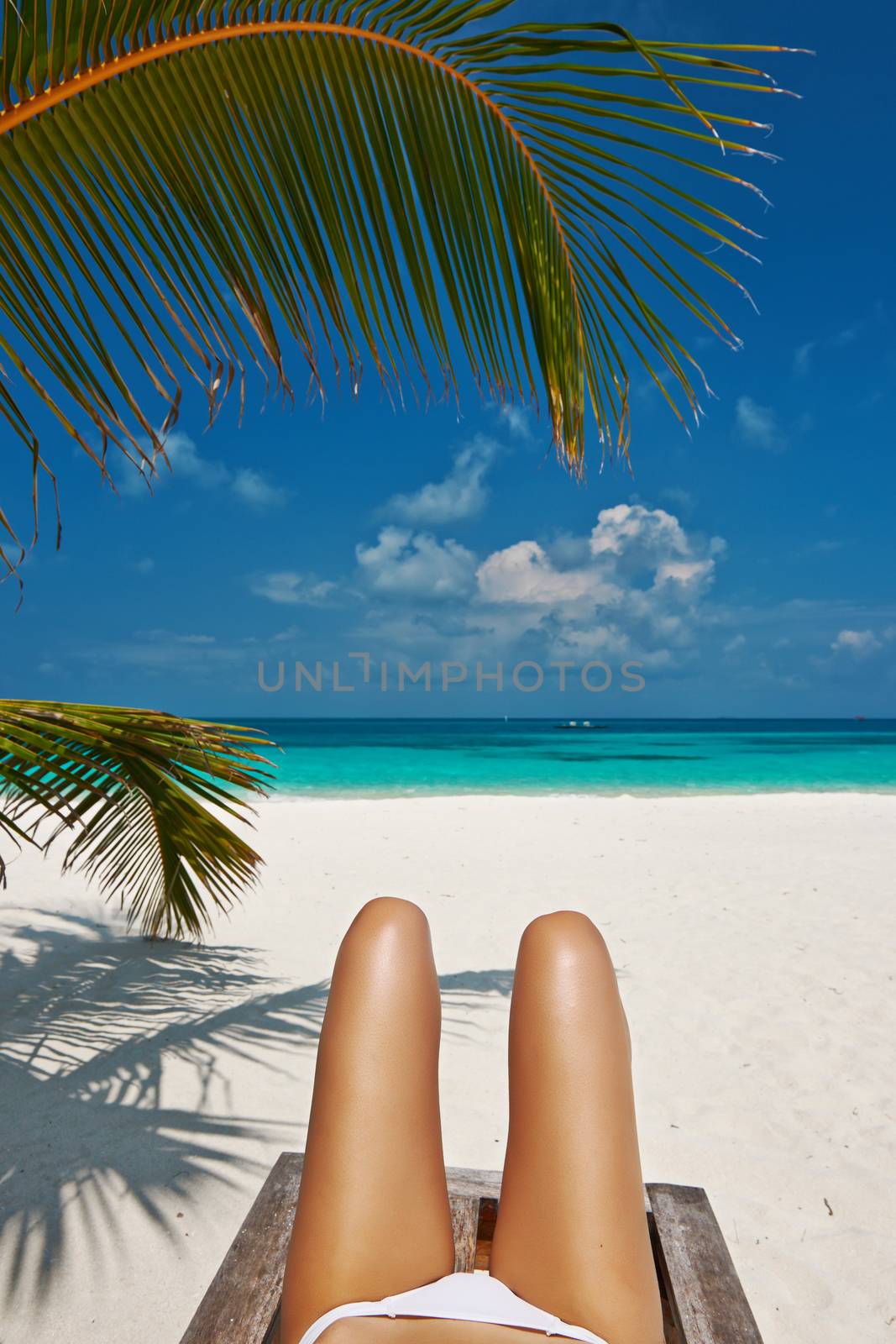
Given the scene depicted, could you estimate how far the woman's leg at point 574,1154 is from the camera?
1.12m

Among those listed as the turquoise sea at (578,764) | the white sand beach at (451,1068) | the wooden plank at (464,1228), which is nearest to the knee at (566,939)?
the wooden plank at (464,1228)

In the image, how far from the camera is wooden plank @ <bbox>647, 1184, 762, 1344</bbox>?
129cm

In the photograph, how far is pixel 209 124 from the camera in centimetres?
129

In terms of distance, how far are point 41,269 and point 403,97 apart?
0.72 metres

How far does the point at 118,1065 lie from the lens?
307cm

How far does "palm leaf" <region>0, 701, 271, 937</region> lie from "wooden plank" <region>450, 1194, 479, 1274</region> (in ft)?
3.73

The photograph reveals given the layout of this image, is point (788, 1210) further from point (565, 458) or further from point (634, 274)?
point (634, 274)

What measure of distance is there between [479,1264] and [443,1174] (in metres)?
0.47

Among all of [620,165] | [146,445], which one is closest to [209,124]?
[146,445]

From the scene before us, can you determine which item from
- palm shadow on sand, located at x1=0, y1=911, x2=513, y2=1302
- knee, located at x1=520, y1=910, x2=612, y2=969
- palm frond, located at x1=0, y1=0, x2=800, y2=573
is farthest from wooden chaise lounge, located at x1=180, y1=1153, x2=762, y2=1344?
palm frond, located at x1=0, y1=0, x2=800, y2=573

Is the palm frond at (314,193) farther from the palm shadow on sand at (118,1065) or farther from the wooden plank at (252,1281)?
the palm shadow on sand at (118,1065)

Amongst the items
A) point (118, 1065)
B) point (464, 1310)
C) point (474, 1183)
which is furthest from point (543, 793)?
point (464, 1310)

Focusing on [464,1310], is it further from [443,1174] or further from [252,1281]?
[252,1281]

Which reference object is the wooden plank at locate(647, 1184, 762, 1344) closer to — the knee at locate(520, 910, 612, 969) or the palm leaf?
the knee at locate(520, 910, 612, 969)
